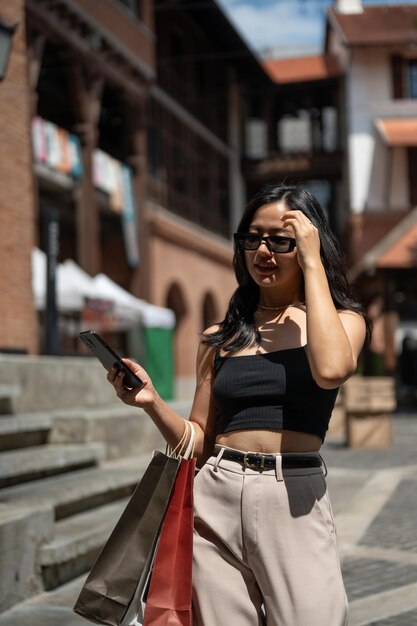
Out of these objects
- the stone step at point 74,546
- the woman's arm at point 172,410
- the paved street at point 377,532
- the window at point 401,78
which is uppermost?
the window at point 401,78

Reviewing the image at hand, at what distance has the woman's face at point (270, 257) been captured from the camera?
2.69 metres

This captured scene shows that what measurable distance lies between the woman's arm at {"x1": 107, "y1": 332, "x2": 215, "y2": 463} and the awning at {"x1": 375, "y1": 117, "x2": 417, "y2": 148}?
97.2ft

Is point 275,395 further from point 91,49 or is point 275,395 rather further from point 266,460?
point 91,49

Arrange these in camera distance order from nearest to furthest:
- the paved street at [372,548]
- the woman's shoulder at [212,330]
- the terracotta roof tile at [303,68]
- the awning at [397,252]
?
1. the woman's shoulder at [212,330]
2. the paved street at [372,548]
3. the awning at [397,252]
4. the terracotta roof tile at [303,68]

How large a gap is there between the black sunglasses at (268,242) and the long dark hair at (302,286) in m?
0.05

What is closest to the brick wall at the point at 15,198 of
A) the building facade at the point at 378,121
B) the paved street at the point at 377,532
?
the paved street at the point at 377,532

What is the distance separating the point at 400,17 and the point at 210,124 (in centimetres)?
731

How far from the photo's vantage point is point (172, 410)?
2.77m

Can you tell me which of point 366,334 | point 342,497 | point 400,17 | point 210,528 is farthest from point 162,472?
point 400,17

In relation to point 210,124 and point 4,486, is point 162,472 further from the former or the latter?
point 210,124

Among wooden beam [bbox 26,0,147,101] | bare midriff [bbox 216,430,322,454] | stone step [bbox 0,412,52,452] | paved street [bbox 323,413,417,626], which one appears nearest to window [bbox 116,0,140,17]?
wooden beam [bbox 26,0,147,101]

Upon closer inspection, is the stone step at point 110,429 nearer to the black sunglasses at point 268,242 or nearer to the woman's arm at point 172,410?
the woman's arm at point 172,410

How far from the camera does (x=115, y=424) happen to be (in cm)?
882

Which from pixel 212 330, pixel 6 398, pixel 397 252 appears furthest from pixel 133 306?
pixel 212 330
